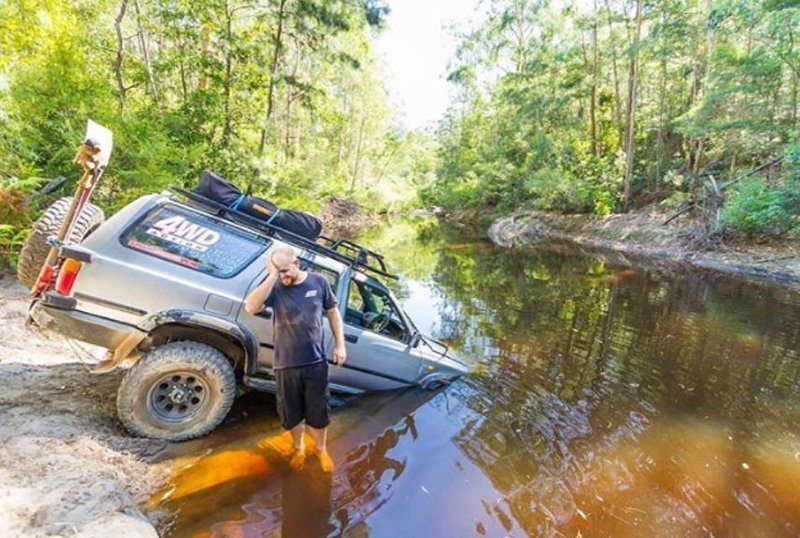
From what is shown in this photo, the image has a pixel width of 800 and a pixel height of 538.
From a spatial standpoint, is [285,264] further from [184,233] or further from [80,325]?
[80,325]

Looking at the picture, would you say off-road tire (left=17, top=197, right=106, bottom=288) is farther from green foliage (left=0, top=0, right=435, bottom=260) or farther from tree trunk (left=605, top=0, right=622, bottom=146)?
tree trunk (left=605, top=0, right=622, bottom=146)

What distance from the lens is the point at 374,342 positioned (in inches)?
199

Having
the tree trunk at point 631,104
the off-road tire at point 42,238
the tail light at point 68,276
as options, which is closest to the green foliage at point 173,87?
the off-road tire at point 42,238

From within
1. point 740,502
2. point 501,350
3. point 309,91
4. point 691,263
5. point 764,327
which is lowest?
point 740,502

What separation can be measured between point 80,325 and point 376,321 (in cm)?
288

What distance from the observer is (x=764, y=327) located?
9.06 metres

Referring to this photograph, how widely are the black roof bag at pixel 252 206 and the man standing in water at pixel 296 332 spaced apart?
1.28m

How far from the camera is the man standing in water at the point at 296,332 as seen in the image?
3.52 m

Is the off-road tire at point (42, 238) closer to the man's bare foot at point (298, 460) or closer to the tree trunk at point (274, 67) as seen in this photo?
the man's bare foot at point (298, 460)

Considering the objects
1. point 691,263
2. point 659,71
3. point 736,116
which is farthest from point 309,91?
point 659,71

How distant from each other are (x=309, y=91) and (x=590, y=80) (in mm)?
19225

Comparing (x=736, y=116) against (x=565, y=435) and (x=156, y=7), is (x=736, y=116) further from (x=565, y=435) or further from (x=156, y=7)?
(x=156, y=7)

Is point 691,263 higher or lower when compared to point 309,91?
lower

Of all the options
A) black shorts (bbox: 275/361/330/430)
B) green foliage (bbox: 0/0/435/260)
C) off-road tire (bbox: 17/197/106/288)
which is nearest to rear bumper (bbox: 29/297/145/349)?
off-road tire (bbox: 17/197/106/288)
